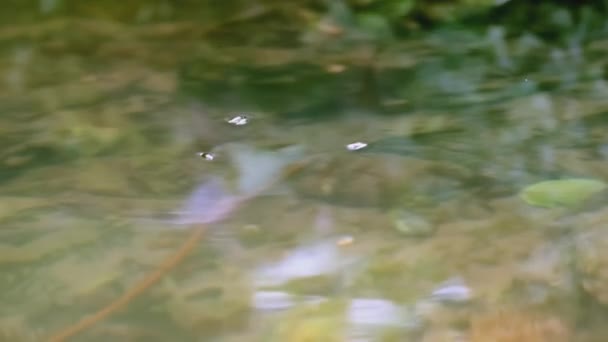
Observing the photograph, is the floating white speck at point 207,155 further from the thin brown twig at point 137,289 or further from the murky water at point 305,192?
the thin brown twig at point 137,289

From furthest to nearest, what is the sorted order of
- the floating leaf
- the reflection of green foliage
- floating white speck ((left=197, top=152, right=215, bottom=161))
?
floating white speck ((left=197, top=152, right=215, bottom=161)), the floating leaf, the reflection of green foliage

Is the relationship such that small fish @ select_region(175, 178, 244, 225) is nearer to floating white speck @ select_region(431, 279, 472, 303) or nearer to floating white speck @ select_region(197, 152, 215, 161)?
floating white speck @ select_region(197, 152, 215, 161)

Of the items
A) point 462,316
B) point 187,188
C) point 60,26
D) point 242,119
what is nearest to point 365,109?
point 242,119

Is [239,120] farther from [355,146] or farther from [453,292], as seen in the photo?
[453,292]

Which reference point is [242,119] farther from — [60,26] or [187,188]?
[60,26]

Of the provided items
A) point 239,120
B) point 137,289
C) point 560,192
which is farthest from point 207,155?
point 560,192

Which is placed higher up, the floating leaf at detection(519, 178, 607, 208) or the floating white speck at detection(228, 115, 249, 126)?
the floating white speck at detection(228, 115, 249, 126)

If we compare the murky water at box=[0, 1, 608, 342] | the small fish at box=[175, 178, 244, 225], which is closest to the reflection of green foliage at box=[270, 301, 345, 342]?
the murky water at box=[0, 1, 608, 342]
